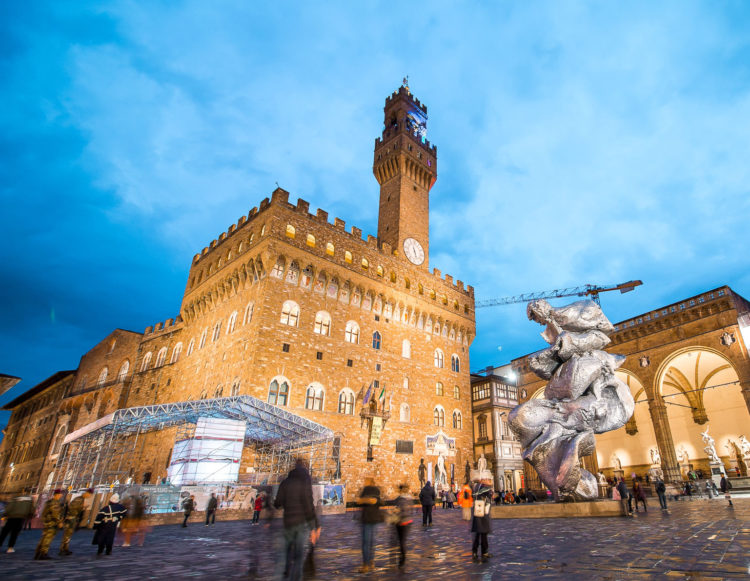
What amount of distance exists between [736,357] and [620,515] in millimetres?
19323

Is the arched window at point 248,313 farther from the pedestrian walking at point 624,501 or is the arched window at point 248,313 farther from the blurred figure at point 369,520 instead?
the blurred figure at point 369,520

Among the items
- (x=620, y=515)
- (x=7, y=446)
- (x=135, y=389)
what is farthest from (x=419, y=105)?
(x=7, y=446)

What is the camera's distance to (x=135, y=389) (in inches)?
A: 1209

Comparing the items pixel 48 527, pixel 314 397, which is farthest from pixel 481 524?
pixel 314 397

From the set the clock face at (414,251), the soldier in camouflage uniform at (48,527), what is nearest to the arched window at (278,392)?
the soldier in camouflage uniform at (48,527)

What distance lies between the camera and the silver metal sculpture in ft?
38.4

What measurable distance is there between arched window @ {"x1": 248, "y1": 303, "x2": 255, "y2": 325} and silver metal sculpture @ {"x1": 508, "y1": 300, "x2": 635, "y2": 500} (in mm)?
15098

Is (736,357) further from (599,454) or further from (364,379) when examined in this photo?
(364,379)

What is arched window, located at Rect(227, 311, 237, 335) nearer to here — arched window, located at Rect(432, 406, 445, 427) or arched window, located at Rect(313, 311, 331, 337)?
arched window, located at Rect(313, 311, 331, 337)

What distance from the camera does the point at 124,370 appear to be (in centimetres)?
3256

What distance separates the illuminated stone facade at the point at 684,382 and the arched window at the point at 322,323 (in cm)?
2027

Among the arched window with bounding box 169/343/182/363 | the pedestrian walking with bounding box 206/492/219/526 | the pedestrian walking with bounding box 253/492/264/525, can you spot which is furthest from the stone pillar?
the arched window with bounding box 169/343/182/363

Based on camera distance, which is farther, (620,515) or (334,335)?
(334,335)

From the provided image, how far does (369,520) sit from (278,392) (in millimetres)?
16746
